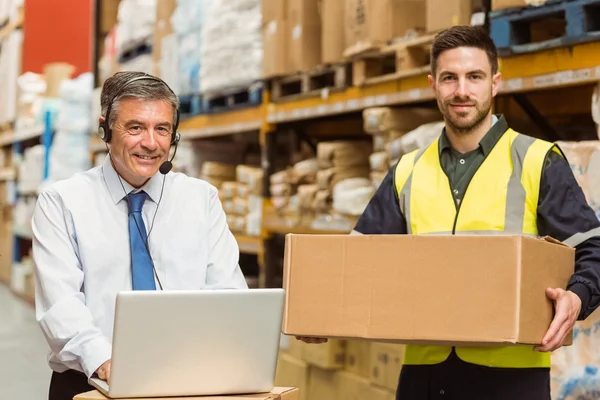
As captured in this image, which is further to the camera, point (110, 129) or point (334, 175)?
point (334, 175)

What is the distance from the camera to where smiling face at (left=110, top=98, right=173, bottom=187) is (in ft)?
7.99

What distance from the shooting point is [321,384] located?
190 inches

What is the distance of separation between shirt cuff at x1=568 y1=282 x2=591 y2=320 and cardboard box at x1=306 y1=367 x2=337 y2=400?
96.9 inches

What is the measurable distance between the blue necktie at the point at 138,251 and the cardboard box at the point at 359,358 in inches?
86.7

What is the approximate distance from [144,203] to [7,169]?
11554 millimetres

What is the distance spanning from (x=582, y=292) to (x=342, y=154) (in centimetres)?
292

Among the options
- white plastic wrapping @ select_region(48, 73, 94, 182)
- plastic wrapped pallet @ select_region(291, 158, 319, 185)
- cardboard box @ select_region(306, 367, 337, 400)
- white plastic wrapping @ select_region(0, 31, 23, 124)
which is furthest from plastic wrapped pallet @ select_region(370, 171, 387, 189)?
white plastic wrapping @ select_region(0, 31, 23, 124)

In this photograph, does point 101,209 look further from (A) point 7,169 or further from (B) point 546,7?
(A) point 7,169

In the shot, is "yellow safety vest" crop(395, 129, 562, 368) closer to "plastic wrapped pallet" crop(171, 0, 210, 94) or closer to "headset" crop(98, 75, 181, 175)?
"headset" crop(98, 75, 181, 175)

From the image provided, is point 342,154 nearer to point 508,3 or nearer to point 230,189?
point 230,189

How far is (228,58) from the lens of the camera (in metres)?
6.10

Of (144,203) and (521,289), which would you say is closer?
(521,289)

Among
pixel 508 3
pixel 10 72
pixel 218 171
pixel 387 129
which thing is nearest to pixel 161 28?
pixel 218 171

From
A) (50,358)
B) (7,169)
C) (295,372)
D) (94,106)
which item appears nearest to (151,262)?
(50,358)
